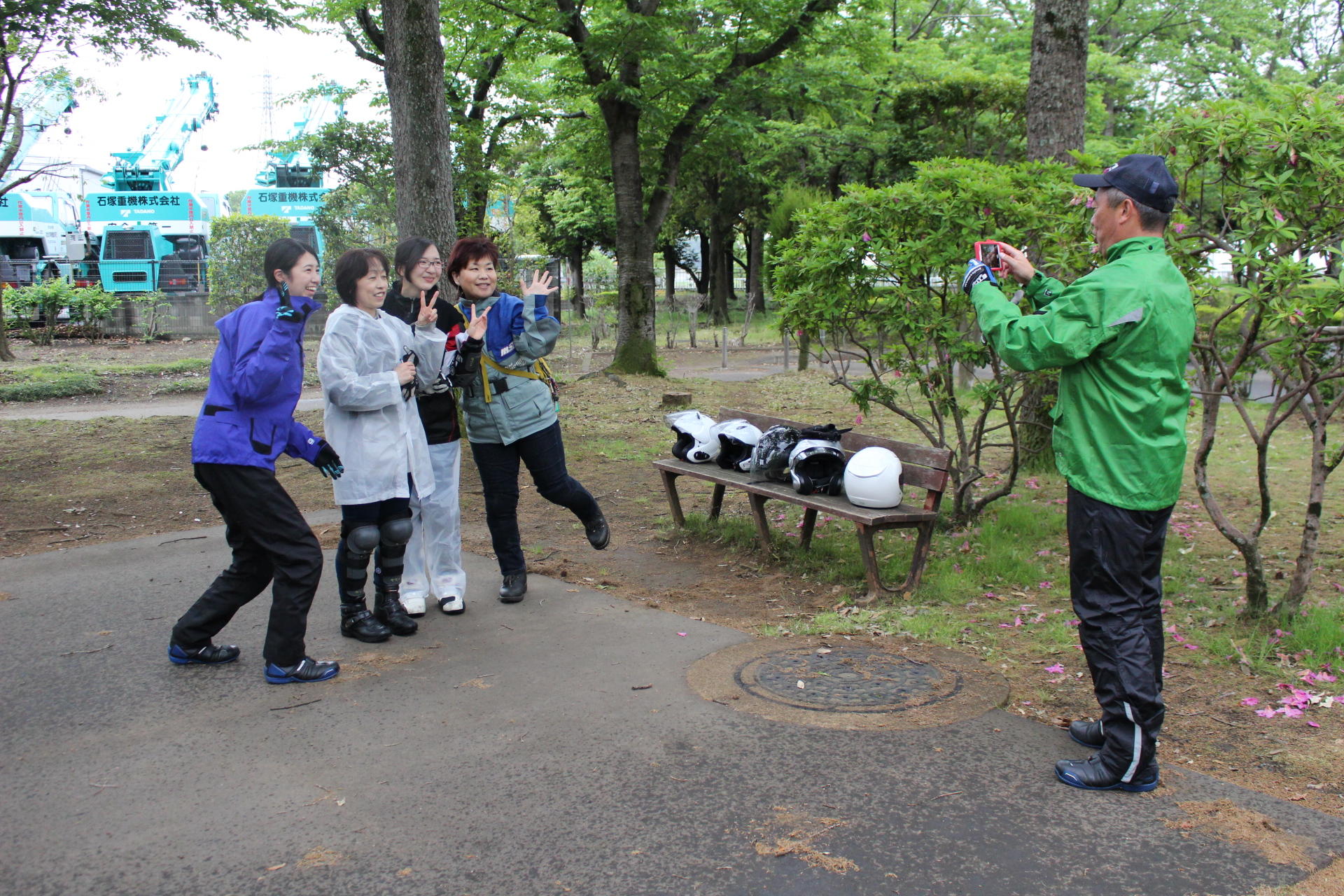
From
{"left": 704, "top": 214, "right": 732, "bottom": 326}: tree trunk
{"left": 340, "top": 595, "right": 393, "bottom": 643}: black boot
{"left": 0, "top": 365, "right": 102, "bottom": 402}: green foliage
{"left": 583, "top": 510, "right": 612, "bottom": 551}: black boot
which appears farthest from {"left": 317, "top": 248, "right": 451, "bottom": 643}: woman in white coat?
{"left": 704, "top": 214, "right": 732, "bottom": 326}: tree trunk

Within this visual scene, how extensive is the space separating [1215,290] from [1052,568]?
6.35ft

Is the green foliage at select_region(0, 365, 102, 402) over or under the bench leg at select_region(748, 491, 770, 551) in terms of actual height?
over

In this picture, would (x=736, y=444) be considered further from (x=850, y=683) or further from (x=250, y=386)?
(x=250, y=386)

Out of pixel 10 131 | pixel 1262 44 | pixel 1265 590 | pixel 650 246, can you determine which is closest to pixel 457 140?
pixel 650 246

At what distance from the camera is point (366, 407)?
4.53 meters

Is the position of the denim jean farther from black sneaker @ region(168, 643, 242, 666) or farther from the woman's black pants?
black sneaker @ region(168, 643, 242, 666)

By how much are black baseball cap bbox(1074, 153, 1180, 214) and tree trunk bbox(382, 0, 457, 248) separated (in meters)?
6.35

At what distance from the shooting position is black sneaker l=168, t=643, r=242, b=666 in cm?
445

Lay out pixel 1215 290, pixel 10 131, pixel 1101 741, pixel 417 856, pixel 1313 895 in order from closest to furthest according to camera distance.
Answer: pixel 1313 895, pixel 417 856, pixel 1101 741, pixel 1215 290, pixel 10 131

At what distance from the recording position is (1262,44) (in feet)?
111

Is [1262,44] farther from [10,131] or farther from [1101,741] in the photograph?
[1101,741]

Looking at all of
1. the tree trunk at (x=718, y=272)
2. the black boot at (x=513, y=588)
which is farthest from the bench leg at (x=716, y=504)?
the tree trunk at (x=718, y=272)

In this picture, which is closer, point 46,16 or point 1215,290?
point 1215,290

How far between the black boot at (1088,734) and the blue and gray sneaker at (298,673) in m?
2.89
